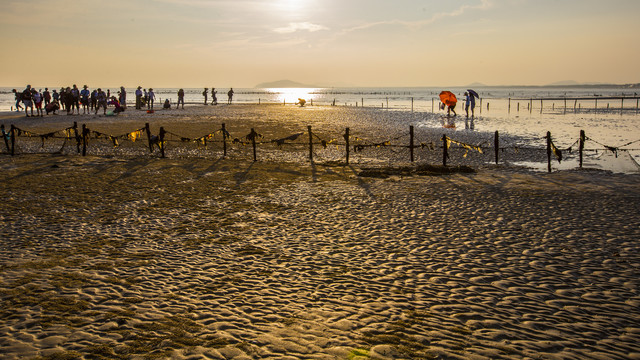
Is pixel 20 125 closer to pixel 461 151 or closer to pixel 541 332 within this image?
pixel 461 151

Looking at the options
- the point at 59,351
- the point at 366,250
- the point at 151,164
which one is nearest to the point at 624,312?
the point at 366,250

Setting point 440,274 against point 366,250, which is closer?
point 440,274

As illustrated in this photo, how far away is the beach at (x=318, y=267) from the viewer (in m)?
4.52

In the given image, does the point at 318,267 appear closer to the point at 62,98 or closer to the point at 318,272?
the point at 318,272

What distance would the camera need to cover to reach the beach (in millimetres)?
4520

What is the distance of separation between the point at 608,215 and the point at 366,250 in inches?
239

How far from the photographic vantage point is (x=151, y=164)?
15.8 m

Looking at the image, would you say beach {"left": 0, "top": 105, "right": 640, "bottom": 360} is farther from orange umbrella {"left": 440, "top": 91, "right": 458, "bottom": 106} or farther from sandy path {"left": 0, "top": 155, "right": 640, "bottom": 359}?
orange umbrella {"left": 440, "top": 91, "right": 458, "bottom": 106}

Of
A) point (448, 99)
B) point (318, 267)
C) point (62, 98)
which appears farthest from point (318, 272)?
point (62, 98)

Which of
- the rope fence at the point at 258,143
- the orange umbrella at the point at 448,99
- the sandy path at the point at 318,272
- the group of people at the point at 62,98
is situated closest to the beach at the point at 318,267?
the sandy path at the point at 318,272

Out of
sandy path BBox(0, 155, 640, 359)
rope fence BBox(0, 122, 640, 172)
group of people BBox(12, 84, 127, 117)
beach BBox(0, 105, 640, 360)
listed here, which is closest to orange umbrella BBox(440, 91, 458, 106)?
rope fence BBox(0, 122, 640, 172)

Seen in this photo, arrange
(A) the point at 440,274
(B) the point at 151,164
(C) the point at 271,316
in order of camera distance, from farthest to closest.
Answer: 1. (B) the point at 151,164
2. (A) the point at 440,274
3. (C) the point at 271,316

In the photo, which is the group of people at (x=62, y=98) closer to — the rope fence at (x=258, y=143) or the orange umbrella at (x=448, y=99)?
the rope fence at (x=258, y=143)

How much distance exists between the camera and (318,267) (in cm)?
661
